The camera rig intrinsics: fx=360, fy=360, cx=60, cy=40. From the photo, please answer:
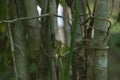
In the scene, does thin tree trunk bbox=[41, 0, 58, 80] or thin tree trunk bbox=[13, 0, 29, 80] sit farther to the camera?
thin tree trunk bbox=[13, 0, 29, 80]

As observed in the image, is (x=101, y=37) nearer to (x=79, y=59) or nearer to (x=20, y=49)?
(x=79, y=59)

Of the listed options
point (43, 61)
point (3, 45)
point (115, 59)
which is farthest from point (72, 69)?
point (115, 59)

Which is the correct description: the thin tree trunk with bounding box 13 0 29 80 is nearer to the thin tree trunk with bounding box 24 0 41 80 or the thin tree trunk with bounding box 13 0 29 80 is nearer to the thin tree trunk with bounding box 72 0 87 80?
the thin tree trunk with bounding box 24 0 41 80

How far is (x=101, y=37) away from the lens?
1.30 metres

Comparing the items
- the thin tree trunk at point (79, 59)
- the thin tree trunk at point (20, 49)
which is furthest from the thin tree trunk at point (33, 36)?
the thin tree trunk at point (79, 59)

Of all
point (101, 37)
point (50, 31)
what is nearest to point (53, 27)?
point (50, 31)

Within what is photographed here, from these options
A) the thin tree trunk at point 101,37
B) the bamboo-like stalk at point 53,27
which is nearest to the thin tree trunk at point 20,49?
the bamboo-like stalk at point 53,27

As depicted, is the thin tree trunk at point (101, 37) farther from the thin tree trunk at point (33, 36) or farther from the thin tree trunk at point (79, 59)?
the thin tree trunk at point (33, 36)

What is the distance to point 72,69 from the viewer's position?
1417 mm

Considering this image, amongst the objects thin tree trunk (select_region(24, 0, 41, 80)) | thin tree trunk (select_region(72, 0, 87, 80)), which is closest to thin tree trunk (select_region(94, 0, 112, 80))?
thin tree trunk (select_region(72, 0, 87, 80))

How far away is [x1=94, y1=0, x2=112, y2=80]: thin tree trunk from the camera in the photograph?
49.9 inches

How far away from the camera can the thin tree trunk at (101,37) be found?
49.9 inches

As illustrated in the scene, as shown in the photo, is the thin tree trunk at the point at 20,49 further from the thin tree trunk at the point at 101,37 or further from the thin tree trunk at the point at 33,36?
the thin tree trunk at the point at 101,37

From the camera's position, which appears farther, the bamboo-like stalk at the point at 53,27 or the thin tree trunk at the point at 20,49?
the thin tree trunk at the point at 20,49
